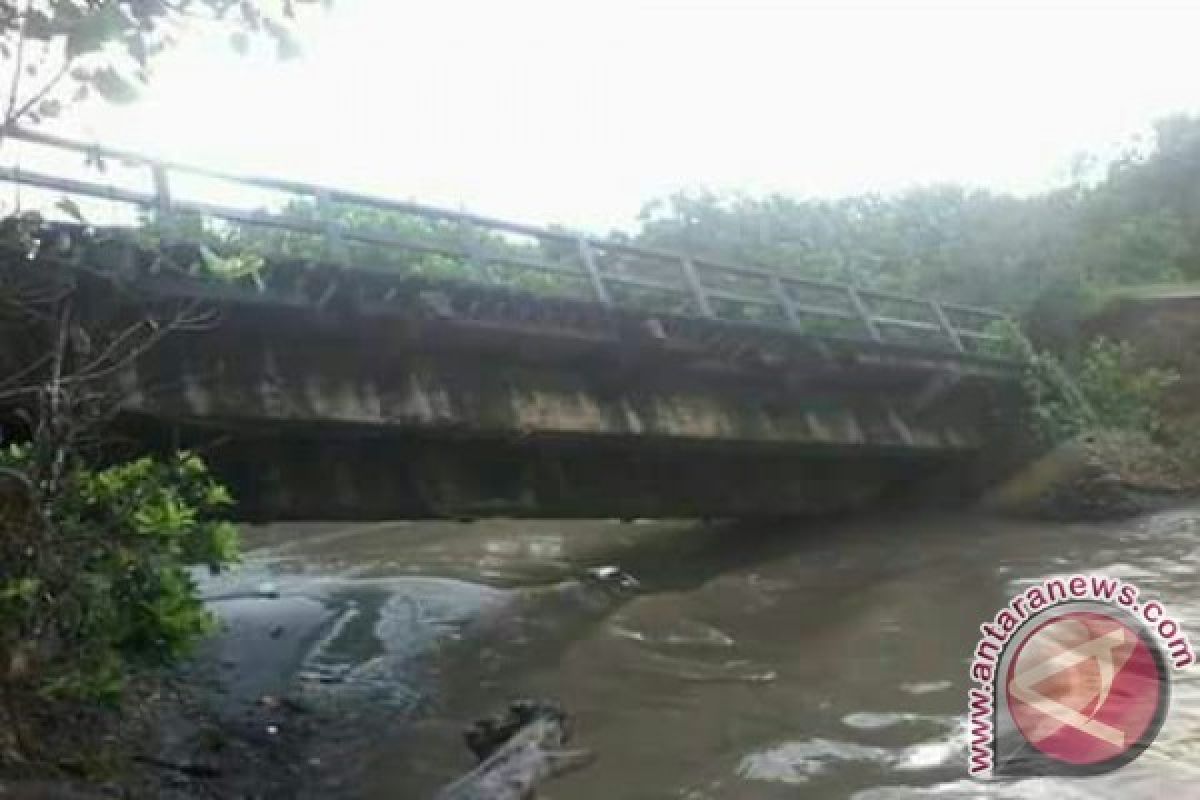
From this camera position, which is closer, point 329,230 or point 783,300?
point 329,230

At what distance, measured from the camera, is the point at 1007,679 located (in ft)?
19.2

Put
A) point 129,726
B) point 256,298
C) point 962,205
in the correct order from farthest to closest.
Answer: point 962,205 → point 256,298 → point 129,726

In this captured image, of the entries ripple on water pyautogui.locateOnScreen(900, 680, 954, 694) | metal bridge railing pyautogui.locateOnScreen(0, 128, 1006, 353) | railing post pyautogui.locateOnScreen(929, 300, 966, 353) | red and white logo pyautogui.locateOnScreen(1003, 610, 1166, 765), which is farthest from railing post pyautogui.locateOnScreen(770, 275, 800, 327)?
red and white logo pyautogui.locateOnScreen(1003, 610, 1166, 765)

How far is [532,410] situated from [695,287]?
3098 mm

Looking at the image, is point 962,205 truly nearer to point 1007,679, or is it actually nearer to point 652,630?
point 652,630

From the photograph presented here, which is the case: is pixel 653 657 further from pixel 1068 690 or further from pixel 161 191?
pixel 161 191

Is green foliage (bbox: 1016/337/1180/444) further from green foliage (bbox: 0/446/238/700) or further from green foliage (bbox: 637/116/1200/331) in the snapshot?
green foliage (bbox: 0/446/238/700)

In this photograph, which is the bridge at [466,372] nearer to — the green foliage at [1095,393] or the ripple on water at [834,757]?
the green foliage at [1095,393]

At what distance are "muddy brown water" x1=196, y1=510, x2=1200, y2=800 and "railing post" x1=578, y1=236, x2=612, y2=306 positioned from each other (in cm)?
369

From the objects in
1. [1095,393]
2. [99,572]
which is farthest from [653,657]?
[1095,393]

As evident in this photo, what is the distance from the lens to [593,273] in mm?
12516

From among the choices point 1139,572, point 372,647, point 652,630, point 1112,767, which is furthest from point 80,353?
point 1139,572

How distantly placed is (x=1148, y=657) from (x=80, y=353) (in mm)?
7318

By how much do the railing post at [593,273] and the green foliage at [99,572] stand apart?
251 inches
